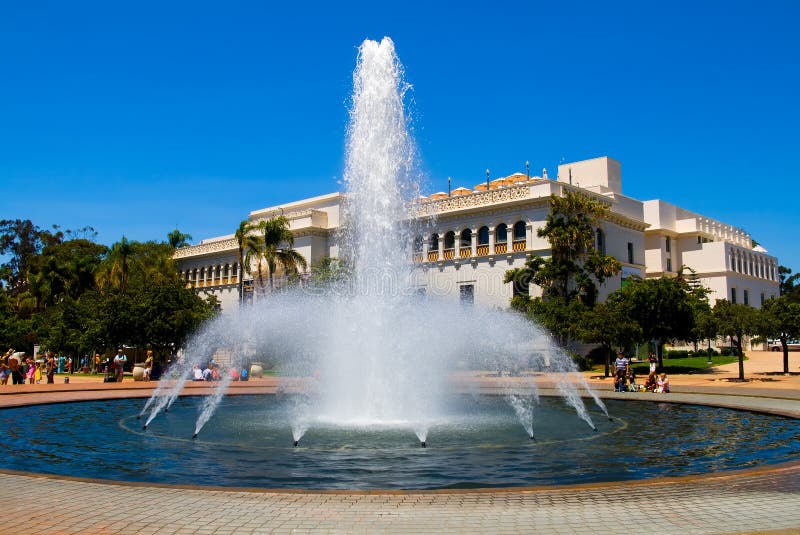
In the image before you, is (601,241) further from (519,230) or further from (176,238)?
(176,238)

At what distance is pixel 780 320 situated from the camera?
1425 inches

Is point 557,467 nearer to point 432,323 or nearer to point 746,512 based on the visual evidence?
point 746,512

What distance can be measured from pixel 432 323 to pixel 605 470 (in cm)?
1005

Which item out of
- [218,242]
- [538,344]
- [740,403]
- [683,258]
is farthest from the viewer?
[218,242]

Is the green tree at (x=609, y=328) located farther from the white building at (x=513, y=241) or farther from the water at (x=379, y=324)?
the white building at (x=513, y=241)

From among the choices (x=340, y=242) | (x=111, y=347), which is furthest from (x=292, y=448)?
(x=340, y=242)

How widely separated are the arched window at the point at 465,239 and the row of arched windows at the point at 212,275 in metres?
27.2

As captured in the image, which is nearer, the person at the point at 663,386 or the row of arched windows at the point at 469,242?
the person at the point at 663,386

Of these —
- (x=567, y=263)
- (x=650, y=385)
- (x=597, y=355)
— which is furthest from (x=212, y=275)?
(x=650, y=385)

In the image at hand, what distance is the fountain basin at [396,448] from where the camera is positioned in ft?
34.5

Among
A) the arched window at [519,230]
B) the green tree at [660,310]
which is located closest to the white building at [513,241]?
the arched window at [519,230]

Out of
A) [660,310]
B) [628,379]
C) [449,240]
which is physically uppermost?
[449,240]

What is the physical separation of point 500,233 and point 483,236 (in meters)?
1.59

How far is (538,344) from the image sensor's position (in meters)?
47.4
